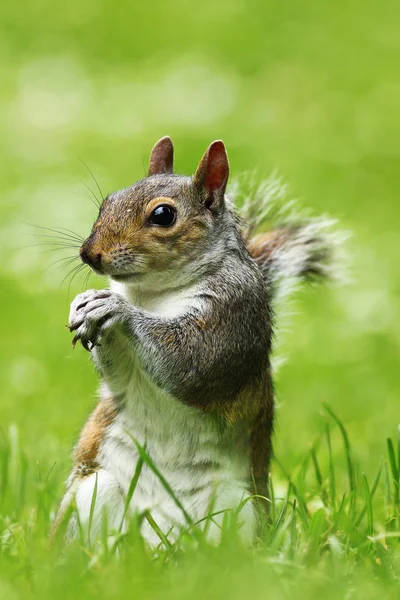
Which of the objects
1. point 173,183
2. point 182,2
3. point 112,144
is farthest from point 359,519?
point 182,2

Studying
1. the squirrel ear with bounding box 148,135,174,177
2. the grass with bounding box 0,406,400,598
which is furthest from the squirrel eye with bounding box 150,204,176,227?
the grass with bounding box 0,406,400,598

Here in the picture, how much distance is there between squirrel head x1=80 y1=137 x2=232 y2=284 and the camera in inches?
120

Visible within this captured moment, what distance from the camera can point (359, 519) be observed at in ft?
10.0

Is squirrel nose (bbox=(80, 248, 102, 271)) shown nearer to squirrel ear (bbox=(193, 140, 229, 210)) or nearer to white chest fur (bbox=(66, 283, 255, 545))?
white chest fur (bbox=(66, 283, 255, 545))

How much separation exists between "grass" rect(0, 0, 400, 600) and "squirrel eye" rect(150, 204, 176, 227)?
2.38 feet

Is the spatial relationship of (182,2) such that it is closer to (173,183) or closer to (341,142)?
(341,142)

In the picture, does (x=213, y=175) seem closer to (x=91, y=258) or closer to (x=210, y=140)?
(x=91, y=258)

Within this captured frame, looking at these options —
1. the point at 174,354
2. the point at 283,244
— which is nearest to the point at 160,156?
the point at 283,244

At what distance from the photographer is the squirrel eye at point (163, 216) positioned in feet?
10.3

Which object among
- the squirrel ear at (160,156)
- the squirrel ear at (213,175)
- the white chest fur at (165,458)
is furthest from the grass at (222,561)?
the squirrel ear at (160,156)

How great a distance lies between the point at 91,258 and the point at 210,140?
6.75 metres

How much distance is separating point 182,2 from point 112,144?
461 cm

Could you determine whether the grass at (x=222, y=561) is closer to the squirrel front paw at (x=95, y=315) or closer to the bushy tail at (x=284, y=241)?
the squirrel front paw at (x=95, y=315)

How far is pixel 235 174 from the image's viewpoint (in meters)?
4.58
